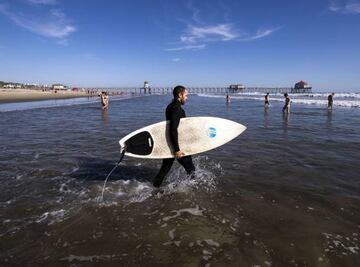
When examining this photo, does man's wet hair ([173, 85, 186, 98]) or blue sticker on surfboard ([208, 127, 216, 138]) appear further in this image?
blue sticker on surfboard ([208, 127, 216, 138])

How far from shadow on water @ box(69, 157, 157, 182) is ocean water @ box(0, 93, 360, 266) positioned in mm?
25

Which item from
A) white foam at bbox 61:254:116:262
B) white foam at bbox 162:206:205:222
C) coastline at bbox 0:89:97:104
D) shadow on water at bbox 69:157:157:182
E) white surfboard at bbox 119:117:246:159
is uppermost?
coastline at bbox 0:89:97:104

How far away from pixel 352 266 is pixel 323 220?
1138mm

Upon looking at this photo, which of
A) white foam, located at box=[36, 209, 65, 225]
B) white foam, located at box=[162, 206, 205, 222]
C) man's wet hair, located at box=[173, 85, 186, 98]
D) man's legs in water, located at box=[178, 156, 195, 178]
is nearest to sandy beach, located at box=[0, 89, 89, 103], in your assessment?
white foam, located at box=[36, 209, 65, 225]

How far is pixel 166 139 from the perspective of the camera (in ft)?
19.3

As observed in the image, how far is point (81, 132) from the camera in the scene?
43.1ft

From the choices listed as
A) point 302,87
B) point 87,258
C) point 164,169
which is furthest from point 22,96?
point 302,87

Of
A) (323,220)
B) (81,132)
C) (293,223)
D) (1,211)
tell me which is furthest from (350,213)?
(81,132)

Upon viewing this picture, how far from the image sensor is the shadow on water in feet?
22.4

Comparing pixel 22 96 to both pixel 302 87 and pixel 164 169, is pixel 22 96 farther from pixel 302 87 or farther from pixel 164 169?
pixel 302 87

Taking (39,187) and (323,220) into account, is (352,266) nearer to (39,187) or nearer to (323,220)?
(323,220)

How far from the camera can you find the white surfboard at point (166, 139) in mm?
5898

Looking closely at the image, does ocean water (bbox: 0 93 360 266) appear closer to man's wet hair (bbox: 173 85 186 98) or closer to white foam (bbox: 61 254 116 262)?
white foam (bbox: 61 254 116 262)

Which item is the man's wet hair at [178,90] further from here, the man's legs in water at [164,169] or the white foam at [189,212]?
the white foam at [189,212]
